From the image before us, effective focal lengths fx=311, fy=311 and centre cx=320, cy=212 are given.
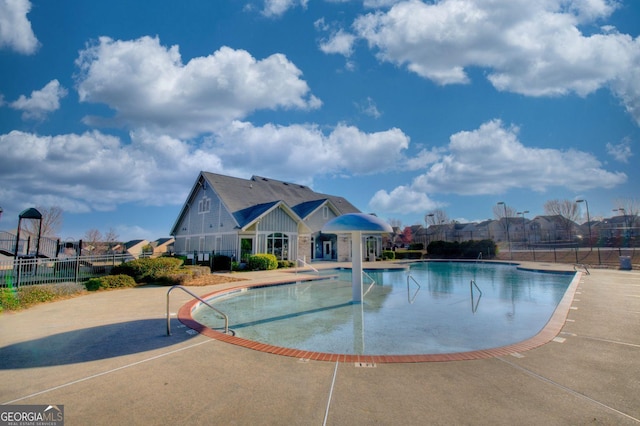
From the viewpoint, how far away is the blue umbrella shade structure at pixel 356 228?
9.98 meters

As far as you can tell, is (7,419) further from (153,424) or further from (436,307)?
(436,307)

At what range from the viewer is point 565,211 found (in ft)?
204

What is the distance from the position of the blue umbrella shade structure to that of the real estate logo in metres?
7.39

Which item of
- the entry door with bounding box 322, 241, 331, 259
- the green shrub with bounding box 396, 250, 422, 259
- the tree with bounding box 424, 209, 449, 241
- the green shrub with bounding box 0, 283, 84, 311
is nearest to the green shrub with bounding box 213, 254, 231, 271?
the green shrub with bounding box 0, 283, 84, 311

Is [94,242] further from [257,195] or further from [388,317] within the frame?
[388,317]

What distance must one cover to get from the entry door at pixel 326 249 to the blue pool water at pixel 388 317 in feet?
58.2

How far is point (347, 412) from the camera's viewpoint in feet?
10.9

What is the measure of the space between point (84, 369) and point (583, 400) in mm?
6499

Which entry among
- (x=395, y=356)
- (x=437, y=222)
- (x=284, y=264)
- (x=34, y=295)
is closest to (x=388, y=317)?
(x=395, y=356)

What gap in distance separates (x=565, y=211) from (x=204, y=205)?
226 ft

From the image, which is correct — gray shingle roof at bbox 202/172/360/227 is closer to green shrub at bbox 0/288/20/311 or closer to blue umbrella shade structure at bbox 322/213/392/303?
blue umbrella shade structure at bbox 322/213/392/303

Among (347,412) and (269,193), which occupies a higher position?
(269,193)

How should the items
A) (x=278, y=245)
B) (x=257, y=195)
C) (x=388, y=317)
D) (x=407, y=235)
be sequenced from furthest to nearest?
(x=407, y=235) → (x=257, y=195) → (x=278, y=245) → (x=388, y=317)

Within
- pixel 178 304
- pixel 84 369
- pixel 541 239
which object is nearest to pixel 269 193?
pixel 178 304
